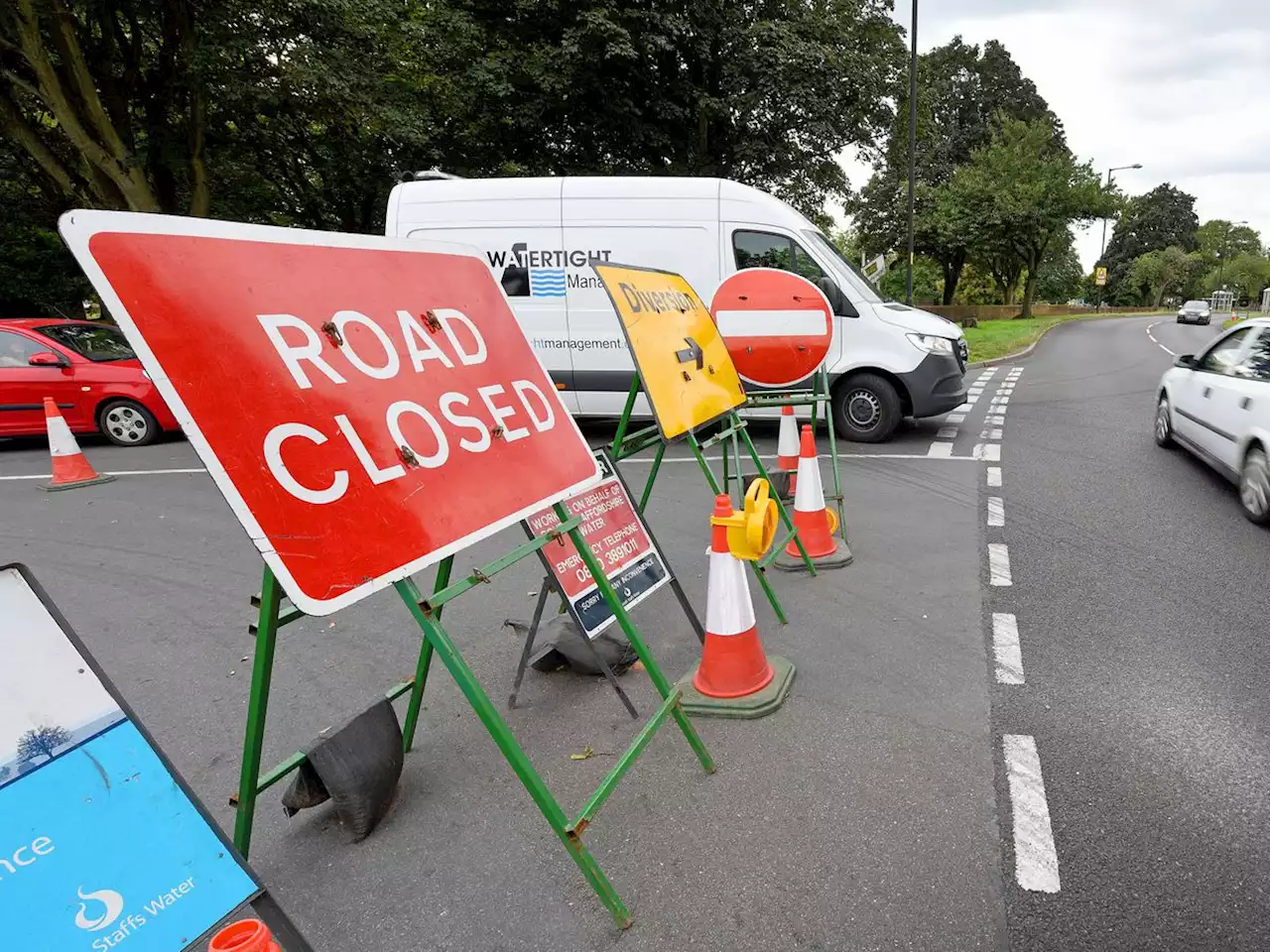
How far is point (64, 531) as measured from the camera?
600cm

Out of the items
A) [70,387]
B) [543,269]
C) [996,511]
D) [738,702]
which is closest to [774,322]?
[996,511]

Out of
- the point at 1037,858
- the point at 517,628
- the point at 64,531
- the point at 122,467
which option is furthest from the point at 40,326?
the point at 1037,858

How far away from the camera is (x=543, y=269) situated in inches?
306

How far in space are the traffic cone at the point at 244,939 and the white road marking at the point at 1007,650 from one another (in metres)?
2.88

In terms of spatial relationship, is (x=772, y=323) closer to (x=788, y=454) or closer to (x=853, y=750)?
(x=788, y=454)

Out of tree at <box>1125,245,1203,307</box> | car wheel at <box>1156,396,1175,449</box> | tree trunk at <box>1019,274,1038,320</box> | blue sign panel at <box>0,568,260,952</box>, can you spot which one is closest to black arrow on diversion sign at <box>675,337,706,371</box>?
blue sign panel at <box>0,568,260,952</box>

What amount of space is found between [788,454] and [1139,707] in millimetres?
2602

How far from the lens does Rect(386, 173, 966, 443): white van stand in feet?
24.7

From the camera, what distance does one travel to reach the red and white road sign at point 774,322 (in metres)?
4.55

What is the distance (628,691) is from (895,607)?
1652mm

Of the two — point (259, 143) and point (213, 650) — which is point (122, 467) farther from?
point (259, 143)

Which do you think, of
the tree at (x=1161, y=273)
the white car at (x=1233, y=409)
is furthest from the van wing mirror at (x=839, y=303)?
the tree at (x=1161, y=273)

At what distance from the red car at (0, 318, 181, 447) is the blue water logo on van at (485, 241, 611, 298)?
199 inches

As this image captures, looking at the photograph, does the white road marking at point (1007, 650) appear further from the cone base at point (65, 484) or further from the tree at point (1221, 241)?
the tree at point (1221, 241)
